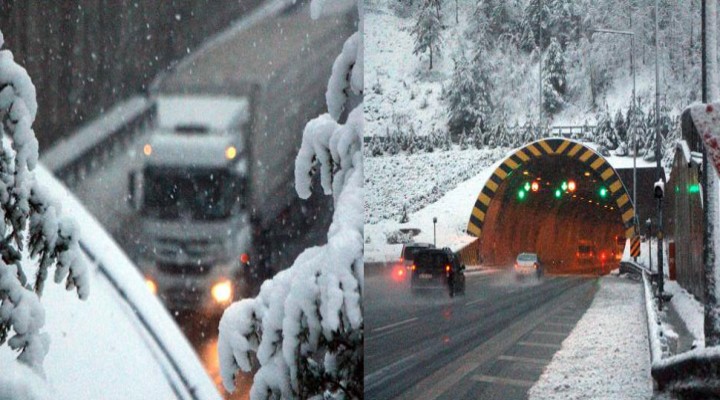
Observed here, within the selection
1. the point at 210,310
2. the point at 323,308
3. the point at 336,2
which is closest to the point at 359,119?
the point at 336,2

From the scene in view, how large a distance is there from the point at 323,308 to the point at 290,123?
0.60 metres

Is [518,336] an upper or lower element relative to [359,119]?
lower

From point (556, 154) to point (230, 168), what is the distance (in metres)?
1.18

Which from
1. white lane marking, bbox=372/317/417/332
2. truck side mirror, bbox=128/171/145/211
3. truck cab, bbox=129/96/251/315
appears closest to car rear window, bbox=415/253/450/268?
white lane marking, bbox=372/317/417/332

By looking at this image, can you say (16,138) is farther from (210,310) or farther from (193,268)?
(210,310)

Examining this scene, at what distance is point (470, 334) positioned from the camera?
259 cm

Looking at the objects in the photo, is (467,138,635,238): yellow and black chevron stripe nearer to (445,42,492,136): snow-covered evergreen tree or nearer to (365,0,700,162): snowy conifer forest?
(365,0,700,162): snowy conifer forest

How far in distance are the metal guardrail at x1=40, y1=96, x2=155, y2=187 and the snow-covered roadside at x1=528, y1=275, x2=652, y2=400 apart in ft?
5.20

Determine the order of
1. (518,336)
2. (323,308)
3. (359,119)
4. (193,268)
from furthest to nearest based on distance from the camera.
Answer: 1. (518,336)
2. (359,119)
3. (323,308)
4. (193,268)

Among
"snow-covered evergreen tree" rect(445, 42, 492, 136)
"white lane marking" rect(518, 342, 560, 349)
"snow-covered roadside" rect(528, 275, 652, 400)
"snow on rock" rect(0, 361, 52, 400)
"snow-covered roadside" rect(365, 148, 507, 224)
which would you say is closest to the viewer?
"snow on rock" rect(0, 361, 52, 400)

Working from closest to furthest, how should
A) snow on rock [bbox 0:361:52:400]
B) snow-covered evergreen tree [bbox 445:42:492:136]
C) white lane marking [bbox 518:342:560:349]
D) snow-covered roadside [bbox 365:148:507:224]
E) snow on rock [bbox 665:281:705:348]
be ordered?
snow on rock [bbox 0:361:52:400] < snow on rock [bbox 665:281:705:348] < white lane marking [bbox 518:342:560:349] < snow-covered evergreen tree [bbox 445:42:492:136] < snow-covered roadside [bbox 365:148:507:224]

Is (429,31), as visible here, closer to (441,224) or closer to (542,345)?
(441,224)

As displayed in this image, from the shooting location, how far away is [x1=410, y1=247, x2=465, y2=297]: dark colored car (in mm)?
2633

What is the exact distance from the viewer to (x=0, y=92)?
1.83 metres
